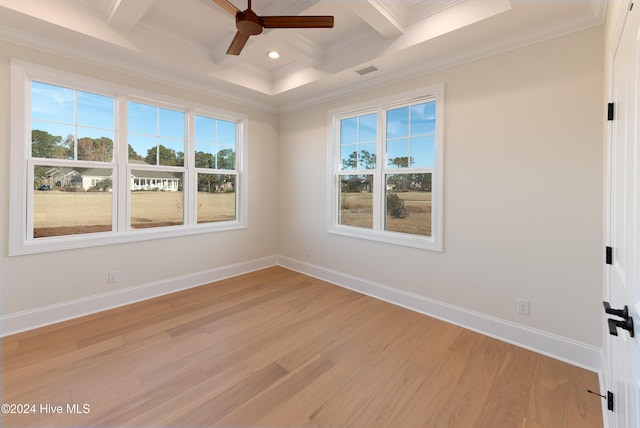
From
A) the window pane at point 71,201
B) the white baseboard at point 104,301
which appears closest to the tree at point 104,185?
the window pane at point 71,201

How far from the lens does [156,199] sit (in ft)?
11.6

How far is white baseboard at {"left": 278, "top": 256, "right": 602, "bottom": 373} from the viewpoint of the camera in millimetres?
2211

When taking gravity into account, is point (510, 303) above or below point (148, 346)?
above

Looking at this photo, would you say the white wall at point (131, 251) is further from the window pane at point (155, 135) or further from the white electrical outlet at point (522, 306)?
the white electrical outlet at point (522, 306)

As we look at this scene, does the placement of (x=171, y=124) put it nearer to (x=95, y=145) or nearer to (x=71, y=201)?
(x=95, y=145)

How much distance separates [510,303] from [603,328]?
0.60 meters

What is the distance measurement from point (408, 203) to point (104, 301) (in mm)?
3592

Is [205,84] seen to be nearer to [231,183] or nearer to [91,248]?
[231,183]

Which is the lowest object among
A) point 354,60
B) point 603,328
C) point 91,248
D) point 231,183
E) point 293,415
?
point 293,415

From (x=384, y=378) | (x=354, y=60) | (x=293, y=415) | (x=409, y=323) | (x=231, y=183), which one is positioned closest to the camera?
(x=293, y=415)

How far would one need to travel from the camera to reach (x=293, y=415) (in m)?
1.70

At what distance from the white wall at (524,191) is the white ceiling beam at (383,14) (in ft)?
2.23

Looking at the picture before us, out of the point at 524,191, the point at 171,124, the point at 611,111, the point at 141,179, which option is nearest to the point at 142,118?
the point at 171,124

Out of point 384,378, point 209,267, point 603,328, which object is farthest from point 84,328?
point 603,328
